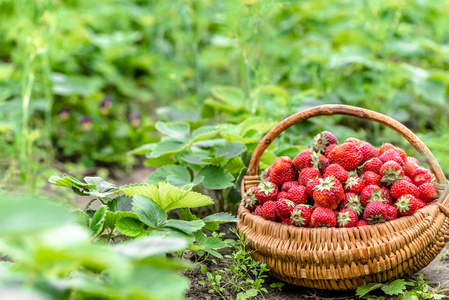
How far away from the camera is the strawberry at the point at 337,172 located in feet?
4.25

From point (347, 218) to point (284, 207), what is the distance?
0.61ft

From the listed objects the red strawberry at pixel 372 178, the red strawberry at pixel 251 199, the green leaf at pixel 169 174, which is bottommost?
the green leaf at pixel 169 174

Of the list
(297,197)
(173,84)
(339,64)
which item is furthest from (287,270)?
(173,84)

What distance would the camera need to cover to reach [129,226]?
118 centimetres

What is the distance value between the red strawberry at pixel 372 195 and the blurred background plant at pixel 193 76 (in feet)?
2.08

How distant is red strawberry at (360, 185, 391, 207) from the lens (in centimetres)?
124

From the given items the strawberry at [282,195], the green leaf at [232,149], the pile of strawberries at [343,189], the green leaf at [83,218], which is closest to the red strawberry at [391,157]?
the pile of strawberries at [343,189]

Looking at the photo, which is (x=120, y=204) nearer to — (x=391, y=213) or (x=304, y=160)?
(x=304, y=160)

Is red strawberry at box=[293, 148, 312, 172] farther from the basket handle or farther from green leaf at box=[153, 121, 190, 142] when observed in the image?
green leaf at box=[153, 121, 190, 142]

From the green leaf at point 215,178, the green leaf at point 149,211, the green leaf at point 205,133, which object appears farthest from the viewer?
the green leaf at point 205,133

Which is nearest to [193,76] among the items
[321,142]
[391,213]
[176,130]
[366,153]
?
[176,130]

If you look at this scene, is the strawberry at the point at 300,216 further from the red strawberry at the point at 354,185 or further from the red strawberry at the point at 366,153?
the red strawberry at the point at 366,153

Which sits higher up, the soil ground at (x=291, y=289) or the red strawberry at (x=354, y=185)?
the red strawberry at (x=354, y=185)

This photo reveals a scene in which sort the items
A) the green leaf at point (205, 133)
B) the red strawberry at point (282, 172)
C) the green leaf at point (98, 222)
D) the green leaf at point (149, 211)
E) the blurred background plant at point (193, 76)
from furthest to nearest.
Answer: the blurred background plant at point (193, 76)
the green leaf at point (205, 133)
the red strawberry at point (282, 172)
the green leaf at point (149, 211)
the green leaf at point (98, 222)
